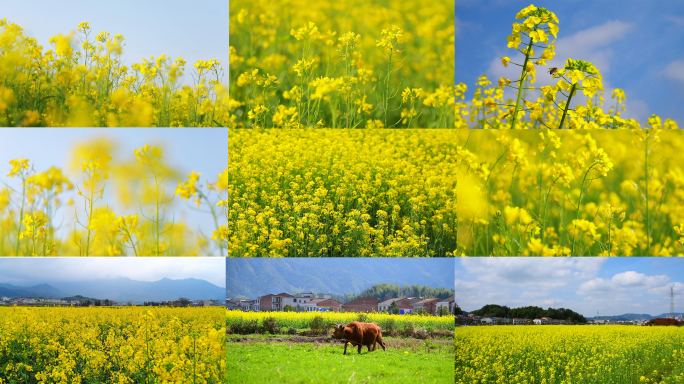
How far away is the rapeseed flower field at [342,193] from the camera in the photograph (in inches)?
181

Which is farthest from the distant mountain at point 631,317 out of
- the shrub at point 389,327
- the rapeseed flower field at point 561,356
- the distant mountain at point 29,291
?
the distant mountain at point 29,291

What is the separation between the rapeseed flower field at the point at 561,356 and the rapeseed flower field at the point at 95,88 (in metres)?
3.47

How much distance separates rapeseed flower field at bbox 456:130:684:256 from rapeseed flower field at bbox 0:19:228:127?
2.69 metres

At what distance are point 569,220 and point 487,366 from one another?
5.50 ft

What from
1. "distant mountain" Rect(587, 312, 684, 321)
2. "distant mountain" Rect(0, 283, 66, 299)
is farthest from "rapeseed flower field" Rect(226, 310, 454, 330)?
"distant mountain" Rect(0, 283, 66, 299)

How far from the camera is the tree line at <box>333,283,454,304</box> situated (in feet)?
15.2

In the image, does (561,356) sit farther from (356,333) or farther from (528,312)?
(356,333)

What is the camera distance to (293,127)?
478cm

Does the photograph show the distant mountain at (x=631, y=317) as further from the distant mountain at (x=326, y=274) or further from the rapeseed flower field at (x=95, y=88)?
the rapeseed flower field at (x=95, y=88)

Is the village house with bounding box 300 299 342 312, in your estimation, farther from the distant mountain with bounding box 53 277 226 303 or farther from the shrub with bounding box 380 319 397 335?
the distant mountain with bounding box 53 277 226 303

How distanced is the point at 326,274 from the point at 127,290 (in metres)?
2.00

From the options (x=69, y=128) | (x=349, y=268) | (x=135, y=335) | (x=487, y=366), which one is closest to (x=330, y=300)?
(x=349, y=268)

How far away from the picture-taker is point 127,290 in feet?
15.4

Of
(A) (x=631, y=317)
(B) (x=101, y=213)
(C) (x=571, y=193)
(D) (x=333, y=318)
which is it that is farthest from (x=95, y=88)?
(A) (x=631, y=317)
